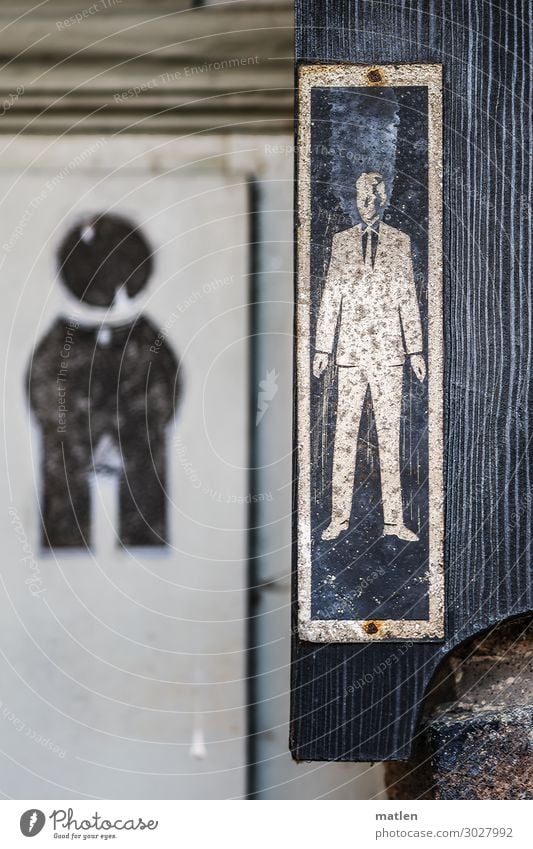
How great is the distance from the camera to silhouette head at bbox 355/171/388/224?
509mm

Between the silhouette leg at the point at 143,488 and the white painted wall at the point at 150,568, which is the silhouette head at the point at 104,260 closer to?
the white painted wall at the point at 150,568

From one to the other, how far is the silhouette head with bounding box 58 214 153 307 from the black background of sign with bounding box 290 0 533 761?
320 mm

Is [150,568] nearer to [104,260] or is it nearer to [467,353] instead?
[104,260]

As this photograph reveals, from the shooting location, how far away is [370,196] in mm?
510

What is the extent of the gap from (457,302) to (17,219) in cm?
47

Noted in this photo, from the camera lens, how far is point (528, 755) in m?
0.51

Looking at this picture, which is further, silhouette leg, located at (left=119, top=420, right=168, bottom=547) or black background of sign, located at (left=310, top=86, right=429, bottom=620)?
silhouette leg, located at (left=119, top=420, right=168, bottom=547)

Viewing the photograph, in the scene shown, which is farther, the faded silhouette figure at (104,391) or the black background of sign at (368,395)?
the faded silhouette figure at (104,391)

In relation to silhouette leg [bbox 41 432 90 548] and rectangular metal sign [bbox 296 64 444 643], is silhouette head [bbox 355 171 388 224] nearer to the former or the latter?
rectangular metal sign [bbox 296 64 444 643]

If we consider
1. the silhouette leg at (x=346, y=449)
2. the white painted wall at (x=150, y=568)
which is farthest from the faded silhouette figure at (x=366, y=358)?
the white painted wall at (x=150, y=568)

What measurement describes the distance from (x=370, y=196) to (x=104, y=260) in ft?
1.17

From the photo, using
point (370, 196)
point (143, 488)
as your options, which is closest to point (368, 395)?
point (370, 196)

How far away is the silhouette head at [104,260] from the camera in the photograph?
0.79 metres

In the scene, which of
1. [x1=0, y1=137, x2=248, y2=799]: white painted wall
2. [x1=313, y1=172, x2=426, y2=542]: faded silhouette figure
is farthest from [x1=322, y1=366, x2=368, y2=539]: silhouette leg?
[x1=0, y1=137, x2=248, y2=799]: white painted wall
